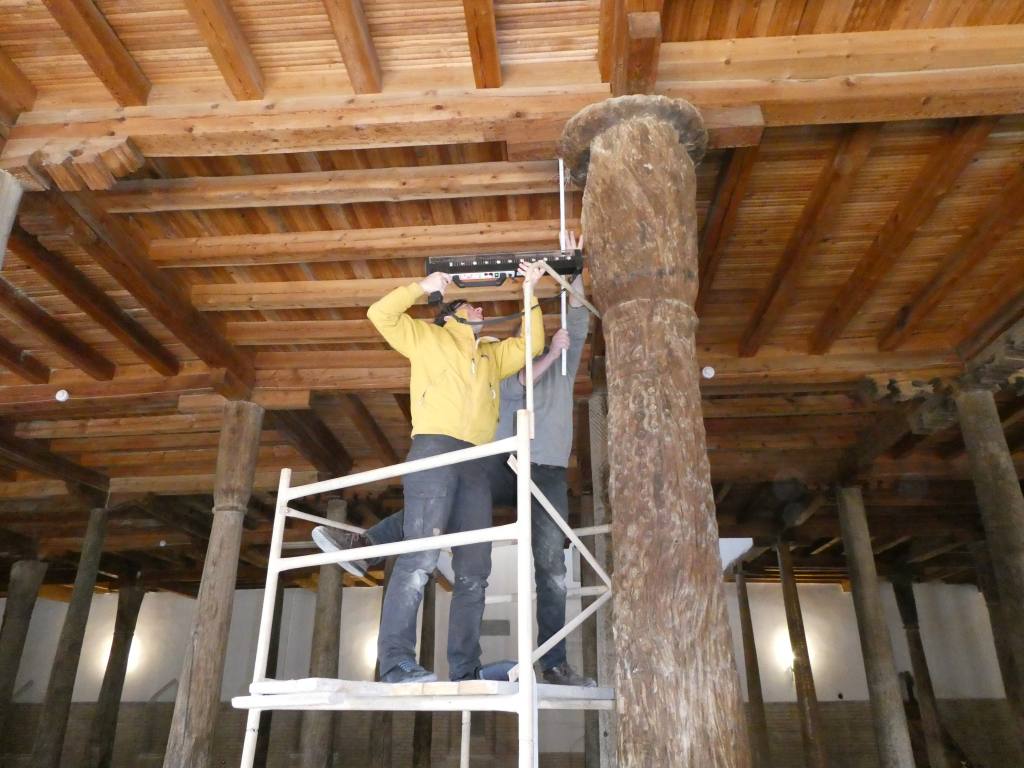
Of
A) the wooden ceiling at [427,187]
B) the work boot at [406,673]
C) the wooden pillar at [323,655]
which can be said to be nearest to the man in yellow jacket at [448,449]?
the work boot at [406,673]

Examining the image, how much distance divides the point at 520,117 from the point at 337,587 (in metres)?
8.08

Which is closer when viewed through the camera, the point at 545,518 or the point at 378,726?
the point at 545,518

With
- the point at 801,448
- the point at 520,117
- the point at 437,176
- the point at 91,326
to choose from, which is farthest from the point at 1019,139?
the point at 91,326

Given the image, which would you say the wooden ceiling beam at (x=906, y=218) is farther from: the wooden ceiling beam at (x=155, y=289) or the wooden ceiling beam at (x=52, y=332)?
the wooden ceiling beam at (x=52, y=332)

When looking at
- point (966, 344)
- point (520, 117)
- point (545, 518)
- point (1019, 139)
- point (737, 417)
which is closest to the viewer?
point (545, 518)

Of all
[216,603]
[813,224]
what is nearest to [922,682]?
[813,224]

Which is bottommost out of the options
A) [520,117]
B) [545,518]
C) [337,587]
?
[545,518]

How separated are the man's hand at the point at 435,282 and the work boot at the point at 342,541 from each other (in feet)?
4.07

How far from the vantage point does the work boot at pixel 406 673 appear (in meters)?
3.18

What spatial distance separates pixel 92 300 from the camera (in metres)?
6.85

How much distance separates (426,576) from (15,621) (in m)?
13.7

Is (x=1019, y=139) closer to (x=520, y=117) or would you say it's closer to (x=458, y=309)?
(x=520, y=117)

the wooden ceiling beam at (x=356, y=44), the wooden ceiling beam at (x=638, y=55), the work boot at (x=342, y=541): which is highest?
the wooden ceiling beam at (x=356, y=44)

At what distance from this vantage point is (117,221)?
5.95m
